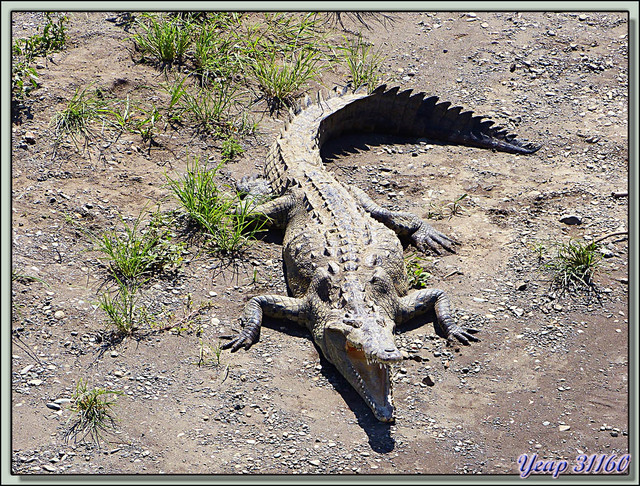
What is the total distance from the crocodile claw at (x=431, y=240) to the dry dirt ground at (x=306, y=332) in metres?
0.12

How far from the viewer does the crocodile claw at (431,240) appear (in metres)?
7.55

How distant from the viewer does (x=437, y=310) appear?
6.67 m

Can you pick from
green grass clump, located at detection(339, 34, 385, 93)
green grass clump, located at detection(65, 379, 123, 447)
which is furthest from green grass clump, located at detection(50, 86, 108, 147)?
green grass clump, located at detection(65, 379, 123, 447)

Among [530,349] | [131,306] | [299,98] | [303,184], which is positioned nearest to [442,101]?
[299,98]

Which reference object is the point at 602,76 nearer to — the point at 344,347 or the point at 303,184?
the point at 303,184

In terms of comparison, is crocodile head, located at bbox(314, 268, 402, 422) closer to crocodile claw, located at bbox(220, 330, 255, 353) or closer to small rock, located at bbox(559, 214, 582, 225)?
crocodile claw, located at bbox(220, 330, 255, 353)

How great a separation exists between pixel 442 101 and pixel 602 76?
7.61ft

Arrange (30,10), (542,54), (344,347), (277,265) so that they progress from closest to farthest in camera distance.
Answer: (344,347) < (277,265) < (30,10) < (542,54)

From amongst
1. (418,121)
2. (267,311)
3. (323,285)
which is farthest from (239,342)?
(418,121)

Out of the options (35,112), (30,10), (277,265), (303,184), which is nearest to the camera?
(277,265)

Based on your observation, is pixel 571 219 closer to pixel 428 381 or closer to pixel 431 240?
pixel 431 240

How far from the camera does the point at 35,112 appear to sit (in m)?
8.60

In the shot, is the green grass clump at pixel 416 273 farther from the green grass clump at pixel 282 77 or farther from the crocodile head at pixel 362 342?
the green grass clump at pixel 282 77

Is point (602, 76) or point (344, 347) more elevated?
point (602, 76)
